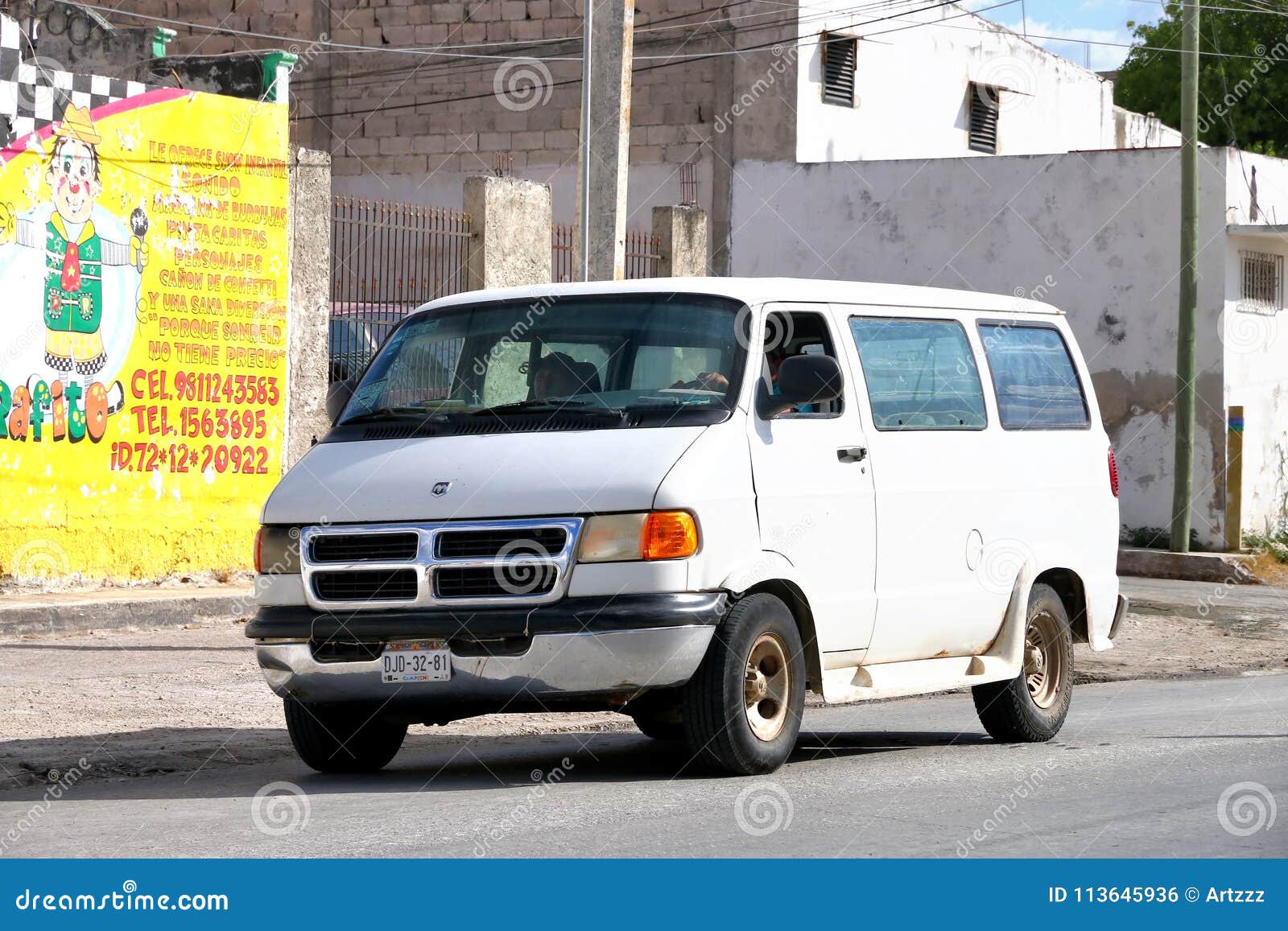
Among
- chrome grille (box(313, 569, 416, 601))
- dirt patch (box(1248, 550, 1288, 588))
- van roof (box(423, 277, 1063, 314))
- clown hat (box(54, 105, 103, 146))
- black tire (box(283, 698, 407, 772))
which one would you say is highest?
clown hat (box(54, 105, 103, 146))

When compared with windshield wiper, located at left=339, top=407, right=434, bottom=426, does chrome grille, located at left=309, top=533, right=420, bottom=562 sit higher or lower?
lower

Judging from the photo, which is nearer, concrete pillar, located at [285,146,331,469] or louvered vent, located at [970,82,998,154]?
concrete pillar, located at [285,146,331,469]

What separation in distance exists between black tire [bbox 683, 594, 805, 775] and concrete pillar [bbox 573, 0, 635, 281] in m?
6.36

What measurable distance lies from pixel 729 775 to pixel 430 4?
2329 cm

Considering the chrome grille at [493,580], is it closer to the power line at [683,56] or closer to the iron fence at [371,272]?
the iron fence at [371,272]

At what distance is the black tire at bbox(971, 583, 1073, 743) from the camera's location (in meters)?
9.51

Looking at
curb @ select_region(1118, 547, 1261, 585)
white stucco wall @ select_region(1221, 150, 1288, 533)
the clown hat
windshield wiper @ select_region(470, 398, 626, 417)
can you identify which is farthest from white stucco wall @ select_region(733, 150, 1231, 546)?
windshield wiper @ select_region(470, 398, 626, 417)

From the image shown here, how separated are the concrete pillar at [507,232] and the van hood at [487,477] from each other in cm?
1077

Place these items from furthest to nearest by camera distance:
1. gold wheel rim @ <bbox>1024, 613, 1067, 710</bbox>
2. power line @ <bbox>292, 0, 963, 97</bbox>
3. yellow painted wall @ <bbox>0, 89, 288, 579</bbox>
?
power line @ <bbox>292, 0, 963, 97</bbox> < yellow painted wall @ <bbox>0, 89, 288, 579</bbox> < gold wheel rim @ <bbox>1024, 613, 1067, 710</bbox>

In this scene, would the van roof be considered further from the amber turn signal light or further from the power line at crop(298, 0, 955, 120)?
the power line at crop(298, 0, 955, 120)

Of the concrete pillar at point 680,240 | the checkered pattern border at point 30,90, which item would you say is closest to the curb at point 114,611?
the checkered pattern border at point 30,90

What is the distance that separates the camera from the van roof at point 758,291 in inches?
328

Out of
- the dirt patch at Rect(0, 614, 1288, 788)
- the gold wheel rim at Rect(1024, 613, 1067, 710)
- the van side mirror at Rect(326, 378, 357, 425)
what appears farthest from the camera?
the gold wheel rim at Rect(1024, 613, 1067, 710)

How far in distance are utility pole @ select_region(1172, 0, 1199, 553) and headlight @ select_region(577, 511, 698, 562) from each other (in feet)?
52.2
